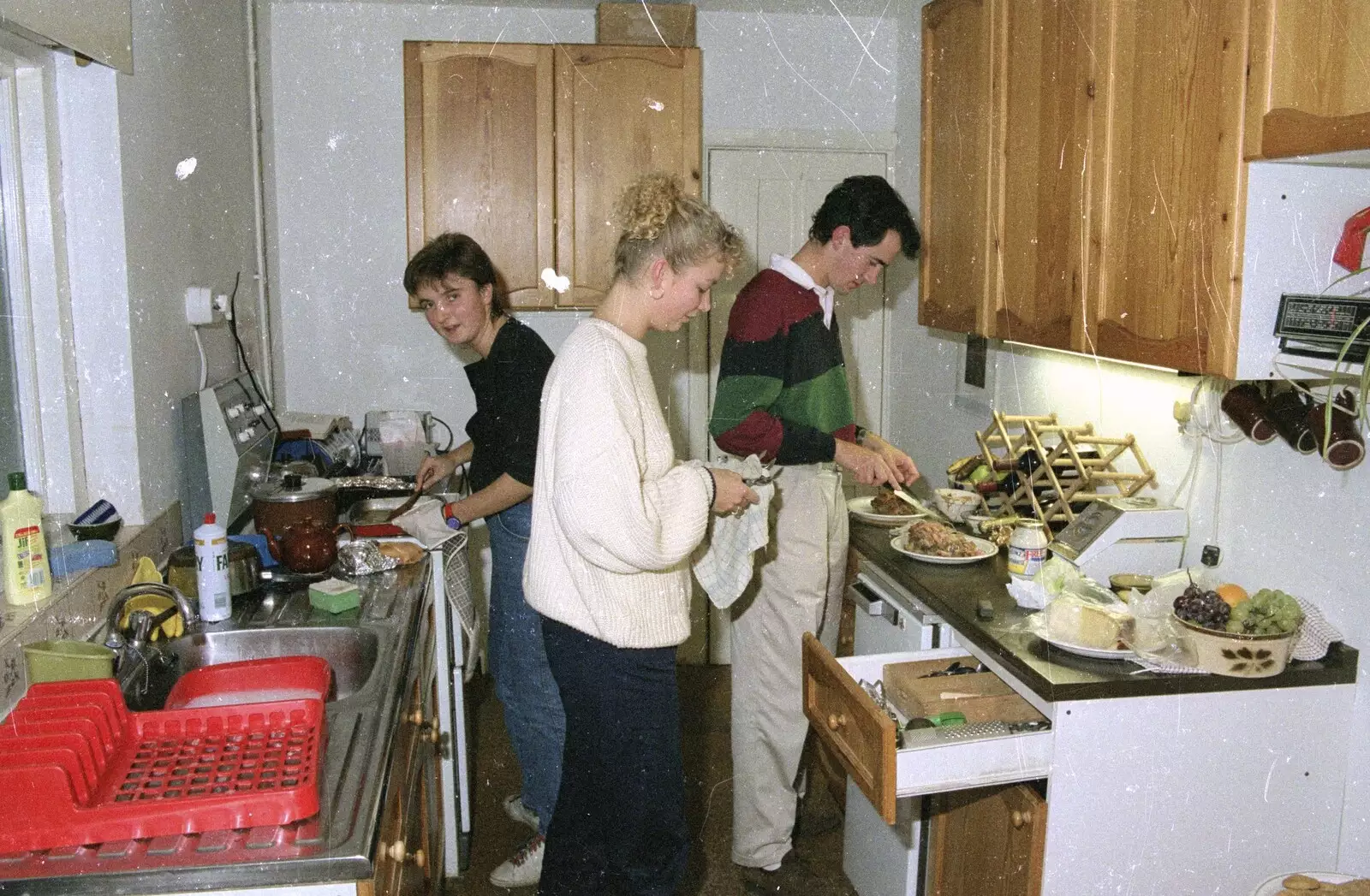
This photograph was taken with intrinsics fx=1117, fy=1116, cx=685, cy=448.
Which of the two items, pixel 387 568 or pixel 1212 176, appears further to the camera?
pixel 387 568

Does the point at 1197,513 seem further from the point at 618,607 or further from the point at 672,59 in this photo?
the point at 672,59

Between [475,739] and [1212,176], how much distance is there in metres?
2.41

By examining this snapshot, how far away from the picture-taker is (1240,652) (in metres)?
1.64

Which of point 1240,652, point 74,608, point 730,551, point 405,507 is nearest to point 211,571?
point 74,608

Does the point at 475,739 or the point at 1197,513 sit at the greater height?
the point at 1197,513

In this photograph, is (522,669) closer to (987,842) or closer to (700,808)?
(700,808)

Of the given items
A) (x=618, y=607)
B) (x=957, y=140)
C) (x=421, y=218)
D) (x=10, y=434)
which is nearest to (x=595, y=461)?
(x=618, y=607)

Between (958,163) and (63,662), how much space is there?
1995mm

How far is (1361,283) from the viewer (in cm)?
160

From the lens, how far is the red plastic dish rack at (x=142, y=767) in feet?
3.65

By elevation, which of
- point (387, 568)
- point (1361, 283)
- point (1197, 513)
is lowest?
point (387, 568)

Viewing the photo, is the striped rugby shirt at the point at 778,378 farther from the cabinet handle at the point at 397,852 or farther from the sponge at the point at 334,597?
the cabinet handle at the point at 397,852

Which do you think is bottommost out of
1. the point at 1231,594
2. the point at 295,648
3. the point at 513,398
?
the point at 295,648

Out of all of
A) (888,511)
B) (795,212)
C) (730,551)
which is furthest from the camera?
(795,212)
